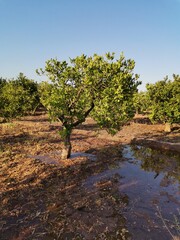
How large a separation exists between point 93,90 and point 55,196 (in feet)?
34.1

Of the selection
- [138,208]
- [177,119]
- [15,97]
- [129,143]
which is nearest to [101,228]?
[138,208]

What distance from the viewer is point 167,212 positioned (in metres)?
14.5

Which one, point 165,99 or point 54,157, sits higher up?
point 165,99

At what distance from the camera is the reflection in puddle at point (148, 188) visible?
12.8 metres

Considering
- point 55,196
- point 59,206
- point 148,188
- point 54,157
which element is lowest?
point 148,188

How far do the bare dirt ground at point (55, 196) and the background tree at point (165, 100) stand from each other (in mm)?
15359

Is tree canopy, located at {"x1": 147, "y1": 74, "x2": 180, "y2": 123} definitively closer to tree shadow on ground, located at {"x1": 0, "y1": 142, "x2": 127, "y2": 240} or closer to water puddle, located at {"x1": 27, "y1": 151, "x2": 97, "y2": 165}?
water puddle, located at {"x1": 27, "y1": 151, "x2": 97, "y2": 165}

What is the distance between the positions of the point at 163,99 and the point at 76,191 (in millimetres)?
30683

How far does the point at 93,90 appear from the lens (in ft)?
68.0

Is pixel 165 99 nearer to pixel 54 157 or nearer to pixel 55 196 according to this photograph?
pixel 54 157

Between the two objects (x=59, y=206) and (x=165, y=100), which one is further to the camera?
(x=165, y=100)

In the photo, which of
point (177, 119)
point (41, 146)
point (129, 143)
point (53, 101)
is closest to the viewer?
point (53, 101)

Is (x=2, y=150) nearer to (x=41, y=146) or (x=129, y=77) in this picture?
(x=41, y=146)

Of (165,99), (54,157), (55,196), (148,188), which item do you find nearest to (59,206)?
(55,196)
